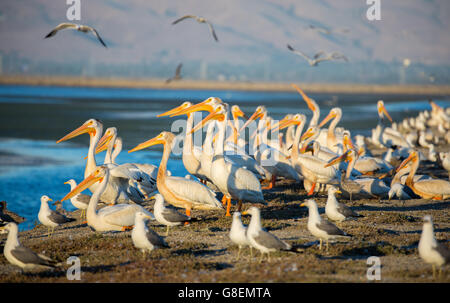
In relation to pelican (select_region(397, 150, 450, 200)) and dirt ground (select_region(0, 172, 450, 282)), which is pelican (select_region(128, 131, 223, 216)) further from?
pelican (select_region(397, 150, 450, 200))

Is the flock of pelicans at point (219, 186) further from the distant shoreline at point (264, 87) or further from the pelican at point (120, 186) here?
the distant shoreline at point (264, 87)

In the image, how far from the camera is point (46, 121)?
31.8 meters

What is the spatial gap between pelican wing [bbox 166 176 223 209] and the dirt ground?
340mm

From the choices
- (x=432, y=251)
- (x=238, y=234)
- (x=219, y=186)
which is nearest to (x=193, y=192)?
(x=219, y=186)

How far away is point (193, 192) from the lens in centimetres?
850

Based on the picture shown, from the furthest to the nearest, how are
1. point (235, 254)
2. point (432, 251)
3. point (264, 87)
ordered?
point (264, 87) → point (235, 254) → point (432, 251)

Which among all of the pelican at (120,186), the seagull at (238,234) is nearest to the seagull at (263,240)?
the seagull at (238,234)

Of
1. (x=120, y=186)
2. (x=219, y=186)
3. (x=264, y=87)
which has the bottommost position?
(x=219, y=186)

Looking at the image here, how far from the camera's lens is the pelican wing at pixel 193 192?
335 inches

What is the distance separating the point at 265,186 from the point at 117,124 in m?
18.6

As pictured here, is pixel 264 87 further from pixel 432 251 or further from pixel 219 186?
pixel 432 251

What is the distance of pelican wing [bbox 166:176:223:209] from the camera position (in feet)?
27.9

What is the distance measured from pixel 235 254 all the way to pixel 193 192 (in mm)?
1871
